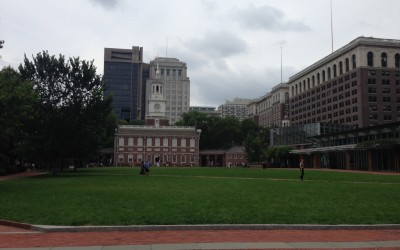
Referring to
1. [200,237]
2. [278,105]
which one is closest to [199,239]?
[200,237]

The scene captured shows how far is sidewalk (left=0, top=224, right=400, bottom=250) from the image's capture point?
10305 mm

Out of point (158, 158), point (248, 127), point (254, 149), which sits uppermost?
point (248, 127)

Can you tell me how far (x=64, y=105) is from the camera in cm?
4722

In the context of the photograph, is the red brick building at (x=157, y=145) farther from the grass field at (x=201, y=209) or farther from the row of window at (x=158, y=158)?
the grass field at (x=201, y=209)

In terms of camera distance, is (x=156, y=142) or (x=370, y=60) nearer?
(x=156, y=142)

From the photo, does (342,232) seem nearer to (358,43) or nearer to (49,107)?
(49,107)

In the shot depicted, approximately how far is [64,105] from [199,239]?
3939 centimetres

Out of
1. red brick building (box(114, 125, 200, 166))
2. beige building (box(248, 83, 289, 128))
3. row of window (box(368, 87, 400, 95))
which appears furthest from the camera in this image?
beige building (box(248, 83, 289, 128))

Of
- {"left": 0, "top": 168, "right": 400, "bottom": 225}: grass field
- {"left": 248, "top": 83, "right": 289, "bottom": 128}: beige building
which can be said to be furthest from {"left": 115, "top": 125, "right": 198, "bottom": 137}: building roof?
{"left": 0, "top": 168, "right": 400, "bottom": 225}: grass field

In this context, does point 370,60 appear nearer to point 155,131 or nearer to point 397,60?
point 397,60

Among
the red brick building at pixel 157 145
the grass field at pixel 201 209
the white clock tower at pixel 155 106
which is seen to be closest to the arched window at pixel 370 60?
the red brick building at pixel 157 145

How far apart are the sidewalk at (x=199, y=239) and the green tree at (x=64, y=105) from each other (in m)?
34.0

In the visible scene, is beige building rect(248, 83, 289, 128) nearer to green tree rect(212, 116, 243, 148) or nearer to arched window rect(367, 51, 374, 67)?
green tree rect(212, 116, 243, 148)

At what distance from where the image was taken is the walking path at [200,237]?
33.9 feet
